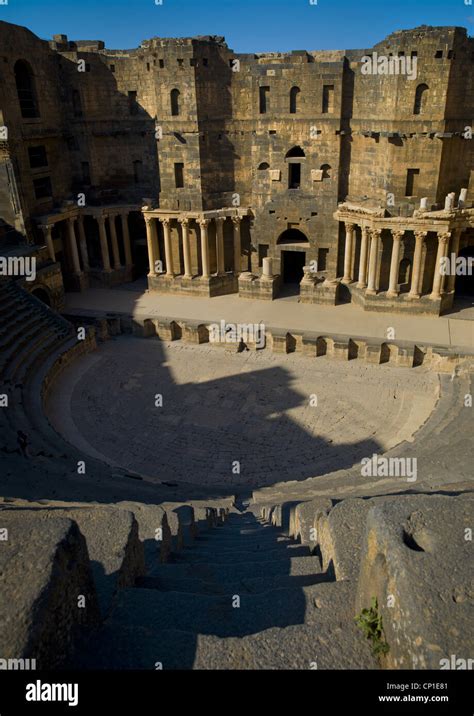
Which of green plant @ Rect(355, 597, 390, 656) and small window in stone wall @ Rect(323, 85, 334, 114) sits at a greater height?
small window in stone wall @ Rect(323, 85, 334, 114)

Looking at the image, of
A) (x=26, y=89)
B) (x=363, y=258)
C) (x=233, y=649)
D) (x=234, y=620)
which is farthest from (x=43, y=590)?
(x=26, y=89)

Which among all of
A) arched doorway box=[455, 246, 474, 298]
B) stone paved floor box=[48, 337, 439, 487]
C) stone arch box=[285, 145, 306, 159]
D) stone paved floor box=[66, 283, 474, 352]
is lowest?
→ stone paved floor box=[48, 337, 439, 487]

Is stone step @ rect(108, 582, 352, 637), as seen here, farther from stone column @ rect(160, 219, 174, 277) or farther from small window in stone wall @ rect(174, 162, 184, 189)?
small window in stone wall @ rect(174, 162, 184, 189)

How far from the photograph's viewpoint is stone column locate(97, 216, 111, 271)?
28248mm

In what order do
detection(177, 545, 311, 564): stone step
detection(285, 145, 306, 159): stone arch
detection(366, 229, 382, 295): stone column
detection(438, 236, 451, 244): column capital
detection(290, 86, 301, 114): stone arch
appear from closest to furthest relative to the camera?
1. detection(177, 545, 311, 564): stone step
2. detection(438, 236, 451, 244): column capital
3. detection(366, 229, 382, 295): stone column
4. detection(290, 86, 301, 114): stone arch
5. detection(285, 145, 306, 159): stone arch

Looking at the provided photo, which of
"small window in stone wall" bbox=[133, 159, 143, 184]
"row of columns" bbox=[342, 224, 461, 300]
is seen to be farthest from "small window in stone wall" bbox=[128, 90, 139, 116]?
"row of columns" bbox=[342, 224, 461, 300]

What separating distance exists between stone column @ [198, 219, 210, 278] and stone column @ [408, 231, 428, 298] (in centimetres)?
983

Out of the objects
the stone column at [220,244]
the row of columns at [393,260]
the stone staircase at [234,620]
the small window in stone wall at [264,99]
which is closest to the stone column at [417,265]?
the row of columns at [393,260]

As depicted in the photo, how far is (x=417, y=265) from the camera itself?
76.6 ft

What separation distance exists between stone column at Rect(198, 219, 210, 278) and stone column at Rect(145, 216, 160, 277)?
270cm

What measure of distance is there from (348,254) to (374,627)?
22.4 meters

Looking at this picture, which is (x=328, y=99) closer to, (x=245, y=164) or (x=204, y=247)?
(x=245, y=164)

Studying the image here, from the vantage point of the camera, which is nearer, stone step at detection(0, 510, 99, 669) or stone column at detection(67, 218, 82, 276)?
stone step at detection(0, 510, 99, 669)

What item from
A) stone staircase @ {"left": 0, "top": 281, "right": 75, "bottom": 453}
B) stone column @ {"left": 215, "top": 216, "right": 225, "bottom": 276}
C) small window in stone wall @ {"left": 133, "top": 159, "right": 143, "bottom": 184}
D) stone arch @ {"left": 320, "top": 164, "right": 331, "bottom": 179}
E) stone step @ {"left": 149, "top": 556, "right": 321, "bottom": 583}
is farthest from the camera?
small window in stone wall @ {"left": 133, "top": 159, "right": 143, "bottom": 184}
